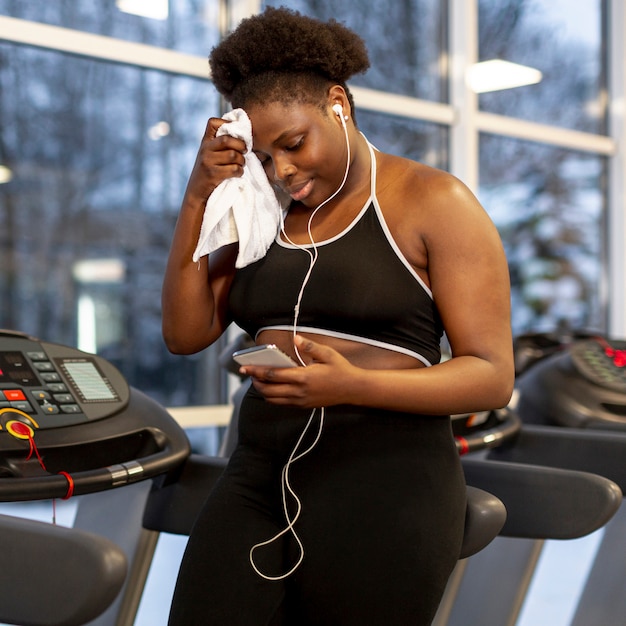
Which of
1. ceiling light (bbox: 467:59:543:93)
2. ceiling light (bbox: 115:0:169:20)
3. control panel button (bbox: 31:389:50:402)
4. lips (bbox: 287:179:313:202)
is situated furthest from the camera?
ceiling light (bbox: 467:59:543:93)

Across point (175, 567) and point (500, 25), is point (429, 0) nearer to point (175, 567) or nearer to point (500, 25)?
point (500, 25)

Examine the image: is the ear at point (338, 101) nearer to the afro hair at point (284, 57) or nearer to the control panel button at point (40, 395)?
the afro hair at point (284, 57)

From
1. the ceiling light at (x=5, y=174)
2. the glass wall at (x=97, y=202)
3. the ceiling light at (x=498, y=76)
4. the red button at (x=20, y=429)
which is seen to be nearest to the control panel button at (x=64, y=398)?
the red button at (x=20, y=429)

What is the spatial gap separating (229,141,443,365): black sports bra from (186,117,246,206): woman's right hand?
0.18 meters

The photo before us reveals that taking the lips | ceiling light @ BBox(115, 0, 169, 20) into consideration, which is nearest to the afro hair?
the lips

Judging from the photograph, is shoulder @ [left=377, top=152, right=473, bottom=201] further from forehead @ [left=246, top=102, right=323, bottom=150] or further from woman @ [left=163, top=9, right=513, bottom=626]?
forehead @ [left=246, top=102, right=323, bottom=150]

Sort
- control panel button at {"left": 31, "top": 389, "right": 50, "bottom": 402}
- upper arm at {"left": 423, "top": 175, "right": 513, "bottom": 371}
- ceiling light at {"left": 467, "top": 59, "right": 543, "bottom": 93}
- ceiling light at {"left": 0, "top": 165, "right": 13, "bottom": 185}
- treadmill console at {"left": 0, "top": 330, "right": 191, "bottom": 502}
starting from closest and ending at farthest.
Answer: upper arm at {"left": 423, "top": 175, "right": 513, "bottom": 371} → treadmill console at {"left": 0, "top": 330, "right": 191, "bottom": 502} → control panel button at {"left": 31, "top": 389, "right": 50, "bottom": 402} → ceiling light at {"left": 0, "top": 165, "right": 13, "bottom": 185} → ceiling light at {"left": 467, "top": 59, "right": 543, "bottom": 93}

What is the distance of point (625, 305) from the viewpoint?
182 inches

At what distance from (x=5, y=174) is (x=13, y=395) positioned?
1191mm

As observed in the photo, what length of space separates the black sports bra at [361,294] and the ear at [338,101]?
15 cm

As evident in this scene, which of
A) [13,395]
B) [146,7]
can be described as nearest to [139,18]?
[146,7]

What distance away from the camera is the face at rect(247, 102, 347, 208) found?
1408mm

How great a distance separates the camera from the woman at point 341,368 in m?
1.30

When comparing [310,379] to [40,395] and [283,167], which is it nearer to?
[283,167]
